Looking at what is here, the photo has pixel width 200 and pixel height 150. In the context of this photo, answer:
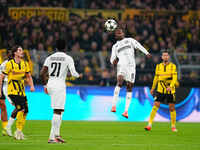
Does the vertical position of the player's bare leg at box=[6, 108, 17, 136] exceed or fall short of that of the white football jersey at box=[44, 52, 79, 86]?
it falls short

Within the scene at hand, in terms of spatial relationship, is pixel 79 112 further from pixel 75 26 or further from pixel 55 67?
pixel 55 67

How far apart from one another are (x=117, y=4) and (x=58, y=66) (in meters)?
16.8

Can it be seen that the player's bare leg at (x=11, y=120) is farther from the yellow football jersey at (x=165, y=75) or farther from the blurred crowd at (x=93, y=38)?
the blurred crowd at (x=93, y=38)

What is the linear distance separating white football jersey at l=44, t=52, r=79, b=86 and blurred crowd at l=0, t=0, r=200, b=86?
8200 millimetres

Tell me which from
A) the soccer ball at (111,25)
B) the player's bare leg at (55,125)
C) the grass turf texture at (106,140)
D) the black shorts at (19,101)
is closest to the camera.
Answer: the grass turf texture at (106,140)

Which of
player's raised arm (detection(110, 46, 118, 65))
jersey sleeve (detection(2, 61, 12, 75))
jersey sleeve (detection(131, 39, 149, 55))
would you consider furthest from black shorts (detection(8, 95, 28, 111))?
jersey sleeve (detection(131, 39, 149, 55))

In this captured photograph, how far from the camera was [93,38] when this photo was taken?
23.3 meters

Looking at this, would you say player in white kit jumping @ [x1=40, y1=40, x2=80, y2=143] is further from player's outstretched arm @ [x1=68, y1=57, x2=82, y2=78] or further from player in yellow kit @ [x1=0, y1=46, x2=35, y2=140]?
player in yellow kit @ [x1=0, y1=46, x2=35, y2=140]

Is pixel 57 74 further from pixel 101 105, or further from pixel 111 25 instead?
pixel 101 105

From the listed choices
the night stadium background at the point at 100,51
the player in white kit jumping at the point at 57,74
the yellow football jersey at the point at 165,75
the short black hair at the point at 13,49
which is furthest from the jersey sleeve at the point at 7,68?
the yellow football jersey at the point at 165,75

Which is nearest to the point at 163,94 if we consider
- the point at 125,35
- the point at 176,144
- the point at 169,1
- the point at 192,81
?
the point at 125,35

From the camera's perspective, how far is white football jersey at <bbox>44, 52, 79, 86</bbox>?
1105 cm

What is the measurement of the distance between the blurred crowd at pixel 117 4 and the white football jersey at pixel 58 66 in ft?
48.5

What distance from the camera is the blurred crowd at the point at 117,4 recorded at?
2581 centimetres
